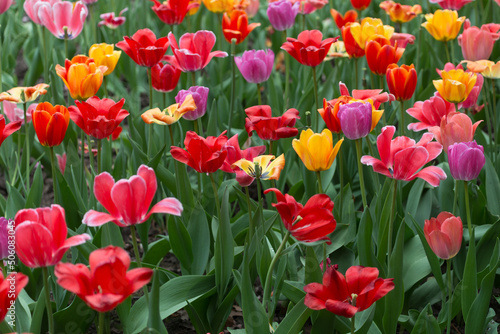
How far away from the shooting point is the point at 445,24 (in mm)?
2094

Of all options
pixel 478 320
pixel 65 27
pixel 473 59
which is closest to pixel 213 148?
pixel 478 320

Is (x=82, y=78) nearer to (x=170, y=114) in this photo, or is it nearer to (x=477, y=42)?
(x=170, y=114)

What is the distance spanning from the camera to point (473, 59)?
202 centimetres

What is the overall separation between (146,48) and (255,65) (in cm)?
34

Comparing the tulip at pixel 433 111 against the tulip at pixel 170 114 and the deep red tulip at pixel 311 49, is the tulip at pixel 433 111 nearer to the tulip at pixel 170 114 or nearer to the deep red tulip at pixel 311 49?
the deep red tulip at pixel 311 49

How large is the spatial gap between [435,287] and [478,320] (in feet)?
0.81

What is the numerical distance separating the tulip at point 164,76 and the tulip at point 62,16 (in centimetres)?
40

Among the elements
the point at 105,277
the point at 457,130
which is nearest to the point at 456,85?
the point at 457,130

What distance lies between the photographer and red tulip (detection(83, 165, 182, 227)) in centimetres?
100

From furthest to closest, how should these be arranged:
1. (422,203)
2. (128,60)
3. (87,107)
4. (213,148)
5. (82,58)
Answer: (128,60) → (422,203) → (82,58) → (87,107) → (213,148)

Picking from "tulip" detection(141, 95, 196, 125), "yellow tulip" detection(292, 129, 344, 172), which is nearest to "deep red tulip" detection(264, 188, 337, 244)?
"yellow tulip" detection(292, 129, 344, 172)

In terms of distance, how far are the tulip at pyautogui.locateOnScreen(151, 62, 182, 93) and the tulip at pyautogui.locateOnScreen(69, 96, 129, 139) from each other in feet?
1.27

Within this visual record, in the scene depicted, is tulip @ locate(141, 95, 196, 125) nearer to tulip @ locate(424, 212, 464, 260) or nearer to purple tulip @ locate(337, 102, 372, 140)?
purple tulip @ locate(337, 102, 372, 140)

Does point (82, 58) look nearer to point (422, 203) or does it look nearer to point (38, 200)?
point (38, 200)
